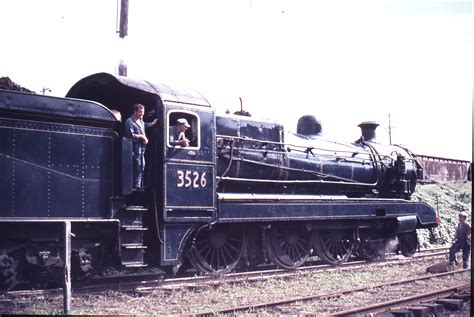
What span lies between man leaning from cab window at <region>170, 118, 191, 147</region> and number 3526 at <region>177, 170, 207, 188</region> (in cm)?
49

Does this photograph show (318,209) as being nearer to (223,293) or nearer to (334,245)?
(334,245)

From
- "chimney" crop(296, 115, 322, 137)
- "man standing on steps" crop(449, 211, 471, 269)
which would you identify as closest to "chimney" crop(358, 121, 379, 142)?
"chimney" crop(296, 115, 322, 137)

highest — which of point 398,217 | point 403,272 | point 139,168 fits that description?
point 139,168

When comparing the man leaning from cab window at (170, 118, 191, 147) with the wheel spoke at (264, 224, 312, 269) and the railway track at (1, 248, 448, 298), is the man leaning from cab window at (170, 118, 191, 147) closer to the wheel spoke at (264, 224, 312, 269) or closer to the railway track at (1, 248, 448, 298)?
the railway track at (1, 248, 448, 298)

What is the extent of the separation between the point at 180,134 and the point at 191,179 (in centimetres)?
81

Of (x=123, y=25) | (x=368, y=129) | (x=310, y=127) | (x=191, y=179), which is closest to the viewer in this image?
(x=191, y=179)

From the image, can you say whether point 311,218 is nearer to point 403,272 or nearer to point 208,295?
point 403,272

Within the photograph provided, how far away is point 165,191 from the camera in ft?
30.1

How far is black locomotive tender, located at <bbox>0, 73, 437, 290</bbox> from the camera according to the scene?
791cm

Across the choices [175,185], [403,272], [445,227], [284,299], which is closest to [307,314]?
[284,299]

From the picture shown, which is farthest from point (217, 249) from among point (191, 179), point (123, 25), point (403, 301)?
point (123, 25)

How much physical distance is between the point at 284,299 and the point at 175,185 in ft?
8.64

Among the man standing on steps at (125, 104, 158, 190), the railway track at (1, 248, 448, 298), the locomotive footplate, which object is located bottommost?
the railway track at (1, 248, 448, 298)

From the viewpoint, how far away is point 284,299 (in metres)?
8.48
